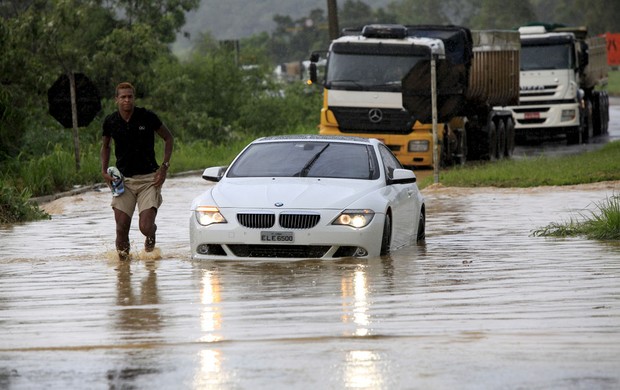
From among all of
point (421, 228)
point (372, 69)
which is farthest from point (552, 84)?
point (421, 228)

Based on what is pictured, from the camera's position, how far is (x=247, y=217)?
15.1 metres

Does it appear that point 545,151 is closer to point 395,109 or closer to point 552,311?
point 395,109

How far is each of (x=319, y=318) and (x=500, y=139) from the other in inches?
1167

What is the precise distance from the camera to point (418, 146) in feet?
110

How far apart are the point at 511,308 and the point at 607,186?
50.7 ft

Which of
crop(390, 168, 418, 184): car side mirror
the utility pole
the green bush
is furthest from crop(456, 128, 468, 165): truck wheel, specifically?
crop(390, 168, 418, 184): car side mirror

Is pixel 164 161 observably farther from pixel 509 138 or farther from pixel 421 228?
pixel 509 138

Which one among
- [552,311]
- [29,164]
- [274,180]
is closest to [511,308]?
[552,311]

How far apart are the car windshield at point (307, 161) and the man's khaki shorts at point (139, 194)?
102 centimetres

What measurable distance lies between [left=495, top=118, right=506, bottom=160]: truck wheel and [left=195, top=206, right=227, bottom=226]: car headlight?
24805 mm

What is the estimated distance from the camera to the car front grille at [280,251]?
1511 centimetres

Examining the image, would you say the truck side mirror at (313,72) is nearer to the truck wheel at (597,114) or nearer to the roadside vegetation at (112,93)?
the roadside vegetation at (112,93)

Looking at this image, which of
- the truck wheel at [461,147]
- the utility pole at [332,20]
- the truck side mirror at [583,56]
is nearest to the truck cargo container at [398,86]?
the truck wheel at [461,147]

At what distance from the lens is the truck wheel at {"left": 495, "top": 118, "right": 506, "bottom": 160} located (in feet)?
131
